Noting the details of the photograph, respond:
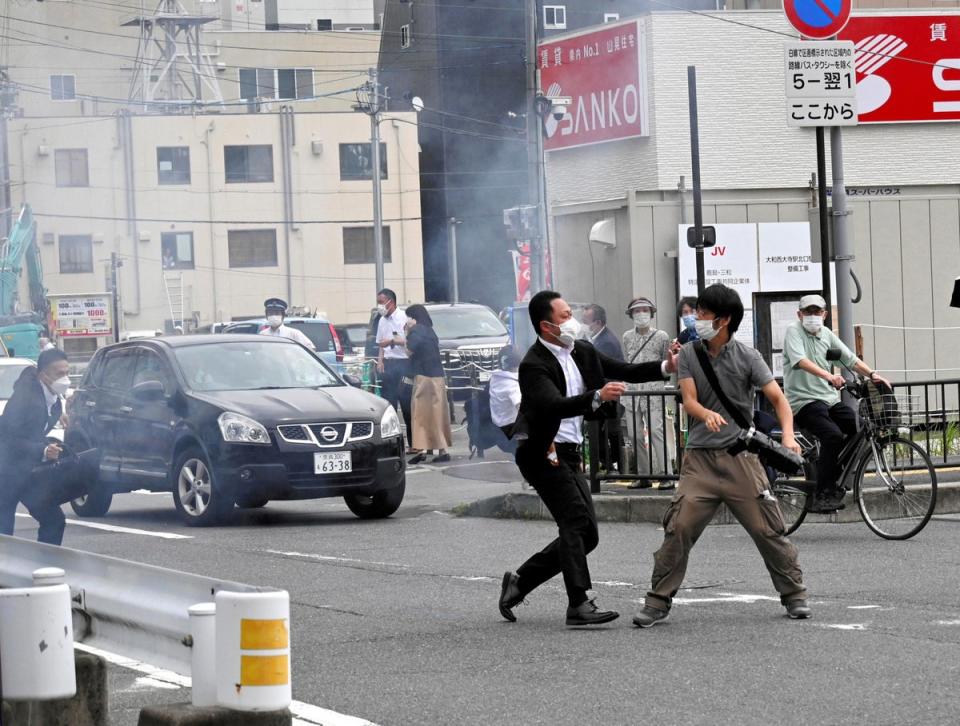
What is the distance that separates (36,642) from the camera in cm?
484

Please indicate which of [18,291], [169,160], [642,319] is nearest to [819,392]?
[642,319]

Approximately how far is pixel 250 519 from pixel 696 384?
20.5ft

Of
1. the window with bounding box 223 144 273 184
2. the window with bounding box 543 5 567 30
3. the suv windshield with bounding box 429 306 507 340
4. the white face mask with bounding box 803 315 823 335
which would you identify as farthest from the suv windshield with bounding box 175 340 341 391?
the window with bounding box 543 5 567 30

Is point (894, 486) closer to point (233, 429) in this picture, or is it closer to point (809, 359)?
point (809, 359)

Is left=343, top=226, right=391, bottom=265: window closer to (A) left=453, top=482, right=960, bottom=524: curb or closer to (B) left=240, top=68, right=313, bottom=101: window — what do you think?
(B) left=240, top=68, right=313, bottom=101: window

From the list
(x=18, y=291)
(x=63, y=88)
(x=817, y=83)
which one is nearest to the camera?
(x=63, y=88)

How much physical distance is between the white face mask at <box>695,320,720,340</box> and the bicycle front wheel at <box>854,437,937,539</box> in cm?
308

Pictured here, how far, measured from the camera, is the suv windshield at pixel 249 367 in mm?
13570

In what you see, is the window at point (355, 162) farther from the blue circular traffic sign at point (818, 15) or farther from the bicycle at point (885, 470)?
the bicycle at point (885, 470)

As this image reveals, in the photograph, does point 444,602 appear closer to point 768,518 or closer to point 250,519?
point 768,518

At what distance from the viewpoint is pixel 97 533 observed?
12906mm

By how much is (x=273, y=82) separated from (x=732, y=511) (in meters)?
32.6

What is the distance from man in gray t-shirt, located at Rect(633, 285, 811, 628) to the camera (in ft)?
26.1

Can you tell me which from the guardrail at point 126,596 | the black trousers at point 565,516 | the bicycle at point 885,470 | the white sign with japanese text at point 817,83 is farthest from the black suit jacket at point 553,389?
the white sign with japanese text at point 817,83
